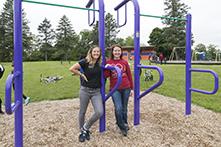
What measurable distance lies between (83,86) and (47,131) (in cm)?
101

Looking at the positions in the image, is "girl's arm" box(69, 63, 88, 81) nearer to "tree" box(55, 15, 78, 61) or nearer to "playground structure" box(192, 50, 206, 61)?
"playground structure" box(192, 50, 206, 61)

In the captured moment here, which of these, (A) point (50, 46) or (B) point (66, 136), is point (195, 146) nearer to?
(B) point (66, 136)

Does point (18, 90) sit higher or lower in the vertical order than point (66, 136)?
higher

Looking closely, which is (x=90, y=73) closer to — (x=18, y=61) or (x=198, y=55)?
(x=18, y=61)

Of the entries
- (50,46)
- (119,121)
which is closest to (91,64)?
(119,121)

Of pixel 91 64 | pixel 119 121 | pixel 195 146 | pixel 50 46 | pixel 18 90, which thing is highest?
pixel 50 46

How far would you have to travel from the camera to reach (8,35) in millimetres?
41969

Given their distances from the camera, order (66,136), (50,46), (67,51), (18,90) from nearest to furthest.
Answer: (18,90)
(66,136)
(67,51)
(50,46)

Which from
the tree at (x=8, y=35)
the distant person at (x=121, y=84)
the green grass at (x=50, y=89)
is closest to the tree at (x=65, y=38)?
the tree at (x=8, y=35)

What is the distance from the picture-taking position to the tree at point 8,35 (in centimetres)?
4103

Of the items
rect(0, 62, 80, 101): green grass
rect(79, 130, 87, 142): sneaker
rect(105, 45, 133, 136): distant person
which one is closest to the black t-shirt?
rect(105, 45, 133, 136): distant person

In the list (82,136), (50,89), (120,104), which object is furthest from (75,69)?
(50,89)

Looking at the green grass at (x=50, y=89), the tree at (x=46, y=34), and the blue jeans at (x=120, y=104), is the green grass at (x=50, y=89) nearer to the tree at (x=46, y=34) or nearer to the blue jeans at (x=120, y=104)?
the blue jeans at (x=120, y=104)

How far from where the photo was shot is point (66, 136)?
11.3 feet
